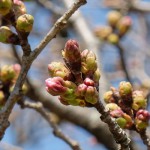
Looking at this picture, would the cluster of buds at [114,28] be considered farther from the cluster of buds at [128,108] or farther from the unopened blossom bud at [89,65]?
the unopened blossom bud at [89,65]

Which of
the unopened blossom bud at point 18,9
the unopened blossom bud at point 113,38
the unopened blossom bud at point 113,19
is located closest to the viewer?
the unopened blossom bud at point 18,9

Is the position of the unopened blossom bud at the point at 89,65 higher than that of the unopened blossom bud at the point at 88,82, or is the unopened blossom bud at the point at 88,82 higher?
the unopened blossom bud at the point at 89,65

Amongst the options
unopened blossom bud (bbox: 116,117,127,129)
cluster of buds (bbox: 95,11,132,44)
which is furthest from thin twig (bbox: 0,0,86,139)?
cluster of buds (bbox: 95,11,132,44)

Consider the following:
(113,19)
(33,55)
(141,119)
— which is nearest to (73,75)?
(33,55)

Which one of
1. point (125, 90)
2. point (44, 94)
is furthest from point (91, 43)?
point (125, 90)

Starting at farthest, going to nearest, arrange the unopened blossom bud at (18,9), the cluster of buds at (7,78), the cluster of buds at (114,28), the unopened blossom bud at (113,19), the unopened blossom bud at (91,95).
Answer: the unopened blossom bud at (113,19) < the cluster of buds at (114,28) < the cluster of buds at (7,78) < the unopened blossom bud at (18,9) < the unopened blossom bud at (91,95)

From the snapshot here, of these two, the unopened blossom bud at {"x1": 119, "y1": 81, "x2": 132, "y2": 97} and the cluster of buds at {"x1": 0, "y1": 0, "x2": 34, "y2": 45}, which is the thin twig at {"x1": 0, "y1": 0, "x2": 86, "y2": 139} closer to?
the cluster of buds at {"x1": 0, "y1": 0, "x2": 34, "y2": 45}

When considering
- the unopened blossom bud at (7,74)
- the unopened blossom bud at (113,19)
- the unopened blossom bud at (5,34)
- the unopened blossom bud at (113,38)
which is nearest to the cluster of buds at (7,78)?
the unopened blossom bud at (7,74)

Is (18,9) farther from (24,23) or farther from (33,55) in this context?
(33,55)
